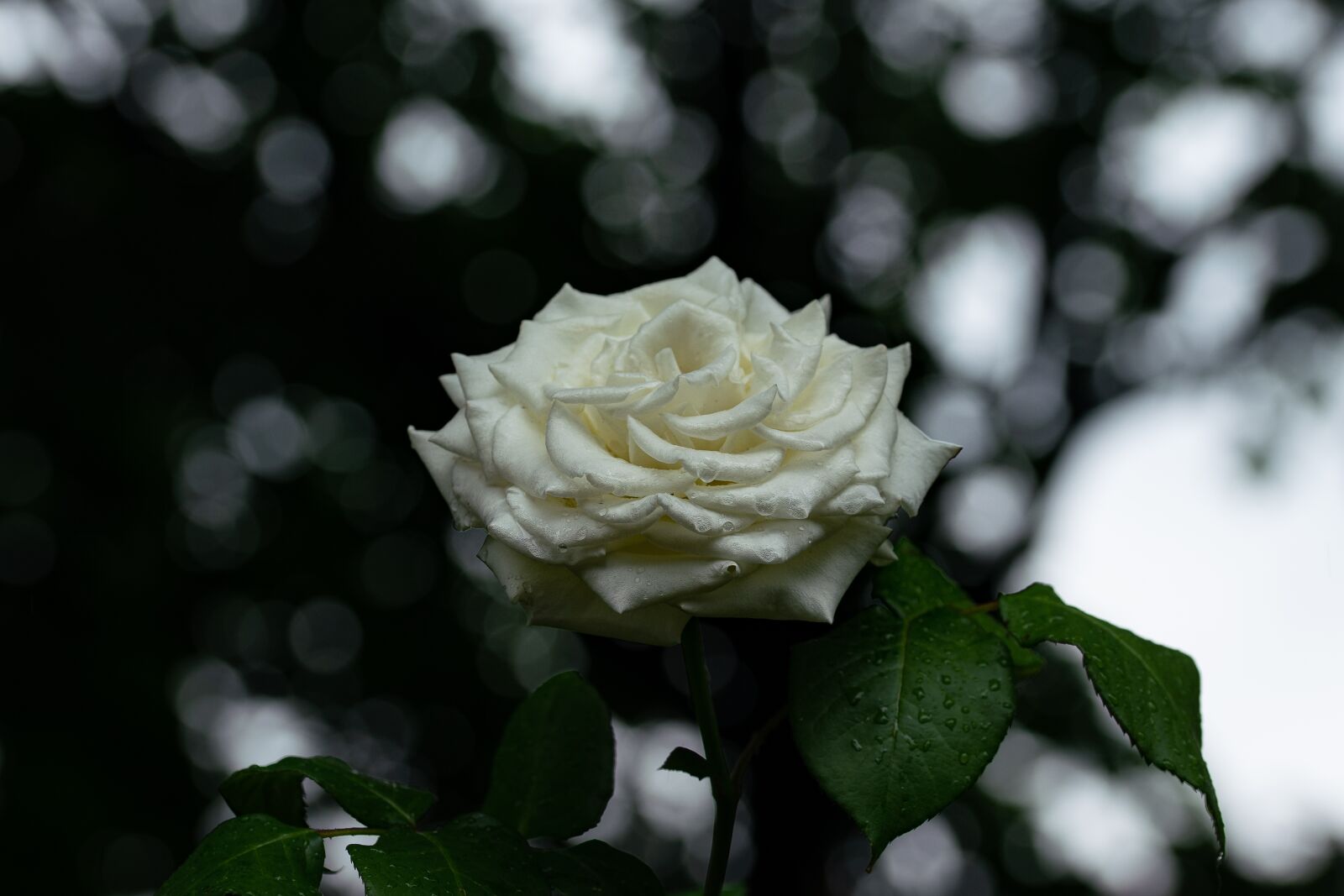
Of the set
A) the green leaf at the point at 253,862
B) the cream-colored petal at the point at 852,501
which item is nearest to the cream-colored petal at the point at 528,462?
the cream-colored petal at the point at 852,501

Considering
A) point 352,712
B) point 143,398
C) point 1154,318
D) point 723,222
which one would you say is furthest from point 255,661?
point 1154,318

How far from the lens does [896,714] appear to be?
0.53m

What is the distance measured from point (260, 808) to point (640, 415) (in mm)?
342

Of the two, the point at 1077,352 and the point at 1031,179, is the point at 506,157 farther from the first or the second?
the point at 1077,352

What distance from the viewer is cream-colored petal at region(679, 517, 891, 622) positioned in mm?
508

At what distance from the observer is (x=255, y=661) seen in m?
4.19

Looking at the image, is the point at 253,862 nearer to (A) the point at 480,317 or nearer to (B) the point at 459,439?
(B) the point at 459,439

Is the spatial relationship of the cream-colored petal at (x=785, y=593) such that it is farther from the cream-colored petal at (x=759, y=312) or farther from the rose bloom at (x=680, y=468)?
the cream-colored petal at (x=759, y=312)

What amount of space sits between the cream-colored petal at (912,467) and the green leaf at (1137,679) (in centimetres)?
10

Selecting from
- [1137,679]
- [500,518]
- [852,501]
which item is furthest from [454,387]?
[1137,679]

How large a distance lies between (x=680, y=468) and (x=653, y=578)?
0.06 meters

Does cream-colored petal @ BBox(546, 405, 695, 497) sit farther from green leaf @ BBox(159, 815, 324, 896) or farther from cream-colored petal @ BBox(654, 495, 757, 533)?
green leaf @ BBox(159, 815, 324, 896)

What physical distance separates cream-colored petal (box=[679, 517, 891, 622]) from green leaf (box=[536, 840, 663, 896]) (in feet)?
0.58

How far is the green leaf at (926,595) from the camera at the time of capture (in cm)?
61
